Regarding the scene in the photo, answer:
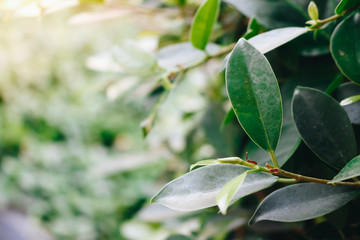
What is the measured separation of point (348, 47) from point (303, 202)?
129 millimetres

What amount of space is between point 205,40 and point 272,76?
133 millimetres

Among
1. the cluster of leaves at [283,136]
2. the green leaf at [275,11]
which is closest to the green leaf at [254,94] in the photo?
the cluster of leaves at [283,136]

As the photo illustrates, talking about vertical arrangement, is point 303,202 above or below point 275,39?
below

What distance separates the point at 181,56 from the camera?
0.37 meters

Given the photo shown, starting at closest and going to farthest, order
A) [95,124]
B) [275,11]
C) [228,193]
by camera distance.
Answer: [228,193] → [275,11] → [95,124]

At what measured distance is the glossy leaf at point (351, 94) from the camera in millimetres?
257

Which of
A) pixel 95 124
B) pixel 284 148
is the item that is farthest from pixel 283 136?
pixel 95 124

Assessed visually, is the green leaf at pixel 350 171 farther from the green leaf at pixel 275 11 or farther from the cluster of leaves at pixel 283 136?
the green leaf at pixel 275 11

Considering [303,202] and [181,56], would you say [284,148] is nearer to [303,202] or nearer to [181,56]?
[303,202]

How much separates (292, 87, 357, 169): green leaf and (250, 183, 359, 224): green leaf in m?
0.03

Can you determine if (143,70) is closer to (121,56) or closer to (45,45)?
(121,56)

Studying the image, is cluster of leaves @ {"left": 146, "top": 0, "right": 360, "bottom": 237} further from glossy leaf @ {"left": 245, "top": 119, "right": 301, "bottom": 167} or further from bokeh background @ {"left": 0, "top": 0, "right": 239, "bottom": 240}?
bokeh background @ {"left": 0, "top": 0, "right": 239, "bottom": 240}

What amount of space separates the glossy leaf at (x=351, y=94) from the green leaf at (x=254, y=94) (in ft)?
0.27

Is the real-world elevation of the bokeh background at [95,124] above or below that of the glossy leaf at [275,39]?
below
